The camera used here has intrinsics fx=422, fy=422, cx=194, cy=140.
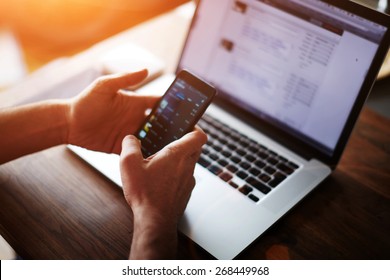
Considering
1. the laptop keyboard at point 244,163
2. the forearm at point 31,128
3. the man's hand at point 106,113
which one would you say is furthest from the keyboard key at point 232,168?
the forearm at point 31,128

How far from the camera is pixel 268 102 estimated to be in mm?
1013

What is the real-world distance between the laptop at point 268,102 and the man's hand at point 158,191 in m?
0.08

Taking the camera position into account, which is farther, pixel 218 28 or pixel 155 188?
pixel 218 28

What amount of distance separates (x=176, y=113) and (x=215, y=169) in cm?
15

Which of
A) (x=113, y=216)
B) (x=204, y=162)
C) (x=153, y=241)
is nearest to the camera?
(x=153, y=241)

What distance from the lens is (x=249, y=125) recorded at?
106cm

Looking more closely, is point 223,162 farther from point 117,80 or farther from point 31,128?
point 31,128

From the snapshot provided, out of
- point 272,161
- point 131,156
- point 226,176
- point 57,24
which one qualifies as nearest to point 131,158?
point 131,156

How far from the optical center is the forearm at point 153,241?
26.9 inches

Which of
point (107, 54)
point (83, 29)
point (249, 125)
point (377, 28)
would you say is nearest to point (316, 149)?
point (249, 125)

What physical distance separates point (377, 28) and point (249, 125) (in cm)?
37

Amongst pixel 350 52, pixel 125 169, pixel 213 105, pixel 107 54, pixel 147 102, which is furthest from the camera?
pixel 107 54

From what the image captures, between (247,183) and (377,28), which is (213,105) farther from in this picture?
(377,28)

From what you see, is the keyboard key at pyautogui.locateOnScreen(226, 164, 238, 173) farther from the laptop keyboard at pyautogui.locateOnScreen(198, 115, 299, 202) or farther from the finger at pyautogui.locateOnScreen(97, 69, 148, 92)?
the finger at pyautogui.locateOnScreen(97, 69, 148, 92)
